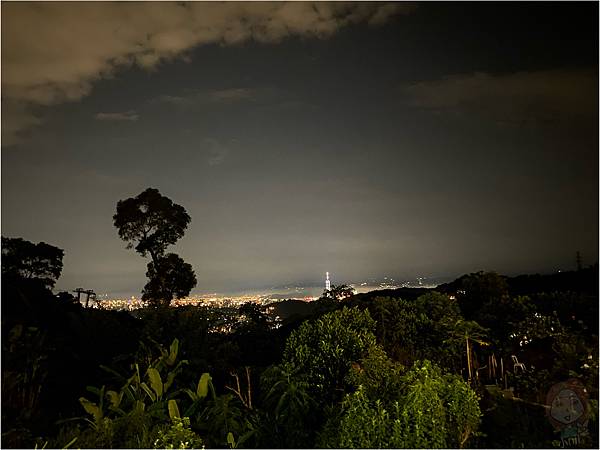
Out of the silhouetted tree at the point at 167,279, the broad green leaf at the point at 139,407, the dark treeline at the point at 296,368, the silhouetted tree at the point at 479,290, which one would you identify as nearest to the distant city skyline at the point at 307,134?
the silhouetted tree at the point at 167,279

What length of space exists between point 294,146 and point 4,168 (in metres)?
2.71

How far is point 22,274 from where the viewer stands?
6.20 meters

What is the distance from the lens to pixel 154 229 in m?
6.94

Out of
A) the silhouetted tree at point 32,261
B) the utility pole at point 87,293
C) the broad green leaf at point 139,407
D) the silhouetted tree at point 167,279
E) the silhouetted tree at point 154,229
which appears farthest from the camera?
the silhouetted tree at point 167,279

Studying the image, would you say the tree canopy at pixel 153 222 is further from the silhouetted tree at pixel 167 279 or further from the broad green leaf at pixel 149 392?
the broad green leaf at pixel 149 392

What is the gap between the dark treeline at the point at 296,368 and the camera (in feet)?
10.8

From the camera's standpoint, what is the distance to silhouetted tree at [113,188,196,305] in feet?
22.0

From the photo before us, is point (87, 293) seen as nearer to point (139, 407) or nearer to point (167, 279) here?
point (167, 279)

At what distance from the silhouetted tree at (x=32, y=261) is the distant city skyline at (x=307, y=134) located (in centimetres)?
26

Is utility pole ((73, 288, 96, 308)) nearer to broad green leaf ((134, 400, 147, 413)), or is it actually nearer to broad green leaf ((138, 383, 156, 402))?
broad green leaf ((138, 383, 156, 402))
